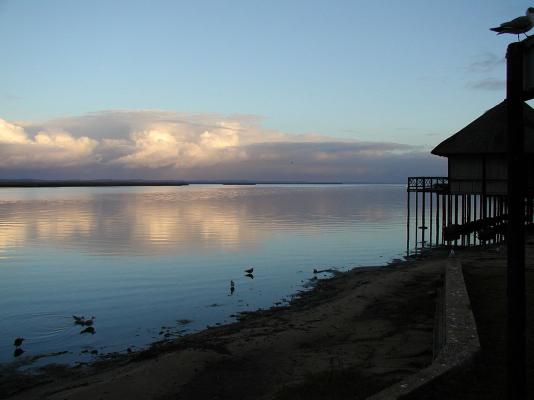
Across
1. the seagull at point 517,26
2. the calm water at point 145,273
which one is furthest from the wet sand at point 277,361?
the seagull at point 517,26

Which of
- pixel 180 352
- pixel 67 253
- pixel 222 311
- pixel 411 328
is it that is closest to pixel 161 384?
pixel 180 352

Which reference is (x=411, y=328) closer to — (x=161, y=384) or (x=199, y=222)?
(x=161, y=384)

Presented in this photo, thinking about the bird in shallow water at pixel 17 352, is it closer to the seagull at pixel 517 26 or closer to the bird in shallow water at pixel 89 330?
the bird in shallow water at pixel 89 330

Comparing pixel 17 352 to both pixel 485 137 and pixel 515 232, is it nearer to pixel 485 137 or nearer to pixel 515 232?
pixel 515 232

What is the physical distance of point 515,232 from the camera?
555 centimetres

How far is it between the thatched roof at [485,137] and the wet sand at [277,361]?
15.4 metres

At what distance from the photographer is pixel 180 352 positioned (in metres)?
10.6

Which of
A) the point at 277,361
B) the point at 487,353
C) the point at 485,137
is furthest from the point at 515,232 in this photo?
the point at 485,137

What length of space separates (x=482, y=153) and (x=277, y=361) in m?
21.9

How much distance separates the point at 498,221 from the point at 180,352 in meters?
27.5

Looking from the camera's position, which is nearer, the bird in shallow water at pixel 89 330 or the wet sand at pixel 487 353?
the wet sand at pixel 487 353

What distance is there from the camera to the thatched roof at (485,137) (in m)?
26.5

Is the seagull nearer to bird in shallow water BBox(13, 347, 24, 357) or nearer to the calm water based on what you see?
the calm water

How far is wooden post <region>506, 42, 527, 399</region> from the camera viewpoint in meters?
5.43
